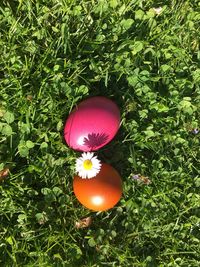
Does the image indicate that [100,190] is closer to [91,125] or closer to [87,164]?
[87,164]

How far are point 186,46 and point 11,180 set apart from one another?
128cm

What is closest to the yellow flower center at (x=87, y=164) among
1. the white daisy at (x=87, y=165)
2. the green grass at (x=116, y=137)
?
the white daisy at (x=87, y=165)

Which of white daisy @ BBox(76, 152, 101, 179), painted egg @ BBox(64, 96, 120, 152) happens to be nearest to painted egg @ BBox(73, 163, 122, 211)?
white daisy @ BBox(76, 152, 101, 179)

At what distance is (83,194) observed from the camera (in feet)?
7.43

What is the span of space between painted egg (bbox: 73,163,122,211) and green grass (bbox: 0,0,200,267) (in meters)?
0.18

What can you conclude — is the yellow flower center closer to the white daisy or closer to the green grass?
the white daisy

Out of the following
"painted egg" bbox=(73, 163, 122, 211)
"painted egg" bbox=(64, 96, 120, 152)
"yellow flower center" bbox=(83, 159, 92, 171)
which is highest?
"painted egg" bbox=(64, 96, 120, 152)

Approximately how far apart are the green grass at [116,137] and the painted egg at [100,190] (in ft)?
0.58

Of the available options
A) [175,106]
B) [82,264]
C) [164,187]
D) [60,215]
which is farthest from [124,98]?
[82,264]

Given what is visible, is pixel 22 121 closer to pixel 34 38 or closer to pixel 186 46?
pixel 34 38

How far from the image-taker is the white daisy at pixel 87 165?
2303 mm

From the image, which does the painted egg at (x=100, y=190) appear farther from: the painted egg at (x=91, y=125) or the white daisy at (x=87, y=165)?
the painted egg at (x=91, y=125)

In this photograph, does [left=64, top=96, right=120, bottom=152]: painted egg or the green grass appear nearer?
[left=64, top=96, right=120, bottom=152]: painted egg

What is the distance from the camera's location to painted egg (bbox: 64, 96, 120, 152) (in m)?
2.26
